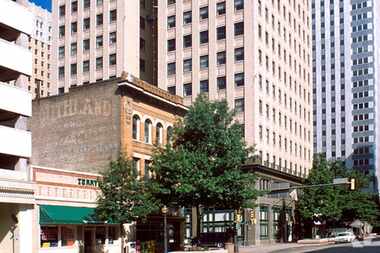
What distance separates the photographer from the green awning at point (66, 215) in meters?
39.5

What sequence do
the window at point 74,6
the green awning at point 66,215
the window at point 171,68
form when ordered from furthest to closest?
the window at point 74,6, the window at point 171,68, the green awning at point 66,215

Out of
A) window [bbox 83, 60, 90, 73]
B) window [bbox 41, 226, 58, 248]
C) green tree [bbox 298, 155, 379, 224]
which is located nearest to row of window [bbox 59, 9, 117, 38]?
window [bbox 83, 60, 90, 73]

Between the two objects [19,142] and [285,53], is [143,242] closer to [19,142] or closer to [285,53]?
[19,142]

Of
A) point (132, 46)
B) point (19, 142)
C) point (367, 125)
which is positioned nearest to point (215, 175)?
point (19, 142)

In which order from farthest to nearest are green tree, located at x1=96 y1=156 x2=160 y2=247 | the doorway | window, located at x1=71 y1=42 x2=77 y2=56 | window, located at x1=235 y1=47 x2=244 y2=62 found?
1. window, located at x1=71 y1=42 x2=77 y2=56
2. window, located at x1=235 y1=47 x2=244 y2=62
3. the doorway
4. green tree, located at x1=96 y1=156 x2=160 y2=247

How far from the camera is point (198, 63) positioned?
82.9 metres

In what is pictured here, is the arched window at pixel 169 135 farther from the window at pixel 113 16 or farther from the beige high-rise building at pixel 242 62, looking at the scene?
the window at pixel 113 16

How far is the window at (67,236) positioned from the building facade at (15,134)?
3077 millimetres

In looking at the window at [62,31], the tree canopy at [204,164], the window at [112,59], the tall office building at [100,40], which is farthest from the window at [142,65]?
the tree canopy at [204,164]

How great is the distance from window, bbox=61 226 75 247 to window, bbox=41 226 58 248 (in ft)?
2.51

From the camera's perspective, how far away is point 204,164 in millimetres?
45250

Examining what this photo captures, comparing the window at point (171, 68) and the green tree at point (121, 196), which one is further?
the window at point (171, 68)

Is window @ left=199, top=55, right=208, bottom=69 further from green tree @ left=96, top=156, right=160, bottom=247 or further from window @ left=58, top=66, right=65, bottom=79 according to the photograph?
green tree @ left=96, top=156, right=160, bottom=247

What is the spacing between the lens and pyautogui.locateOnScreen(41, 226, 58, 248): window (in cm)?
4012
